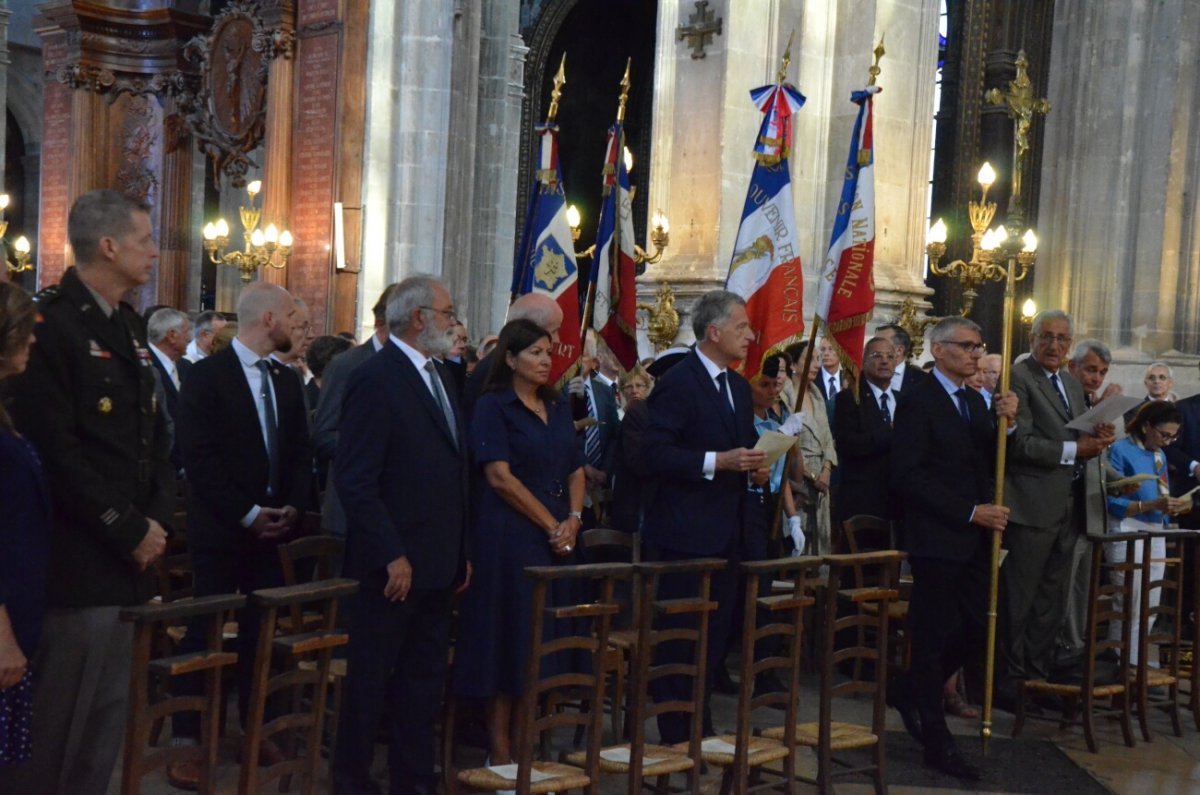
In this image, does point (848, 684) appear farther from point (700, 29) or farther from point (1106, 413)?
point (700, 29)

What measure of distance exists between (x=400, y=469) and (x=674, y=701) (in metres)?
1.21

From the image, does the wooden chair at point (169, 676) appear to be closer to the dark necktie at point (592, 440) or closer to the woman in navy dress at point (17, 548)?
the woman in navy dress at point (17, 548)

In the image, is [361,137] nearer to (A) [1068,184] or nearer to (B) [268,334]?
(A) [1068,184]

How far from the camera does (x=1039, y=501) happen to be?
22.0 ft

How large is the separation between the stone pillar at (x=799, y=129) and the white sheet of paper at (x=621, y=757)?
530 centimetres

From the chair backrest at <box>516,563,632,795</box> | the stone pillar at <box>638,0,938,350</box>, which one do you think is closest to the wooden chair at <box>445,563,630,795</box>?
the chair backrest at <box>516,563,632,795</box>

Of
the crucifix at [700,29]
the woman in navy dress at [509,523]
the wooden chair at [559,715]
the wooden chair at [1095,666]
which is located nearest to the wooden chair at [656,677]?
the wooden chair at [559,715]

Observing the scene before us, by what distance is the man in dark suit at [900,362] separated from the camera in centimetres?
817

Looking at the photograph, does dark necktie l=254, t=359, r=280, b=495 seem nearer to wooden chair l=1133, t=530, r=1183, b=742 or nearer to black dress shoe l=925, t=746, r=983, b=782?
black dress shoe l=925, t=746, r=983, b=782

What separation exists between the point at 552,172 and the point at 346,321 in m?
6.34

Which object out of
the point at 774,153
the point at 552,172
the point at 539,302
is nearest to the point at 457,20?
the point at 552,172

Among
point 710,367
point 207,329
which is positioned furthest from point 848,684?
point 207,329

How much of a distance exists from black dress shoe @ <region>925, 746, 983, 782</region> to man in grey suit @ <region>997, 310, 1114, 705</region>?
3.19 ft

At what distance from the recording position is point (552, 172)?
26.0ft
